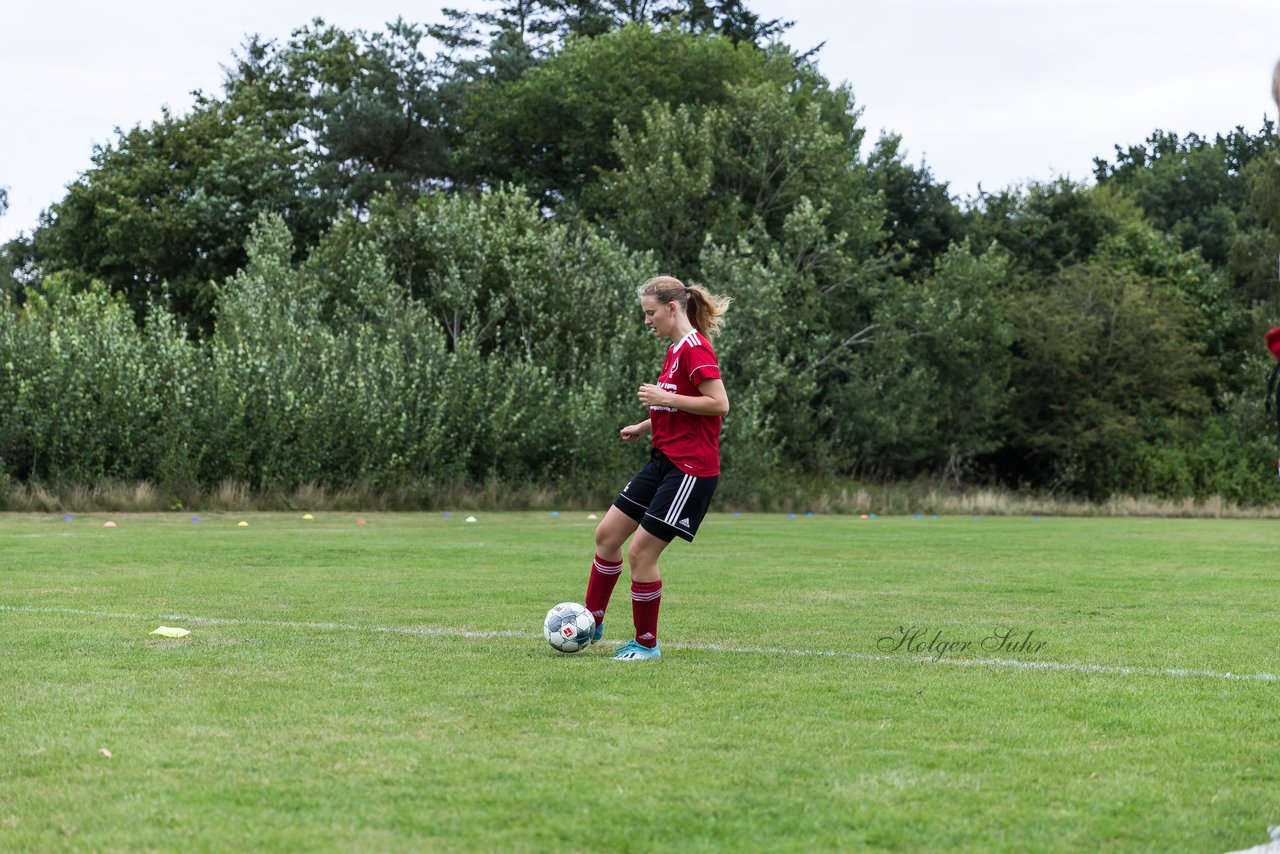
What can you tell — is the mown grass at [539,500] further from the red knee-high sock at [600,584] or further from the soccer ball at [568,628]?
the soccer ball at [568,628]

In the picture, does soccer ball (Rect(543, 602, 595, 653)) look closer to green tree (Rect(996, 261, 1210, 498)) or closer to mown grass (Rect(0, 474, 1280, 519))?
mown grass (Rect(0, 474, 1280, 519))

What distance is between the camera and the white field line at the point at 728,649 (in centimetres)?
775

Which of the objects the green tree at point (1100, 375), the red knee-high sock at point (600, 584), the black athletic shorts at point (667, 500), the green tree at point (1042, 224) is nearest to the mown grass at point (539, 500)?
the green tree at point (1100, 375)

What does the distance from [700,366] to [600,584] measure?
1436 millimetres

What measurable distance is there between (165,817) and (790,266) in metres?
37.8

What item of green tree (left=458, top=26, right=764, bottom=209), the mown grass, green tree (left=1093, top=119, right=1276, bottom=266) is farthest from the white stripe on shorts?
green tree (left=1093, top=119, right=1276, bottom=266)

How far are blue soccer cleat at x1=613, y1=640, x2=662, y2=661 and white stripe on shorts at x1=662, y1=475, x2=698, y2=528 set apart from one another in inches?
27.8

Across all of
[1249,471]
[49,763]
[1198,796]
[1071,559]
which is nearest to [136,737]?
[49,763]

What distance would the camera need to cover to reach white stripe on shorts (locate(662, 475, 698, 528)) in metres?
8.08

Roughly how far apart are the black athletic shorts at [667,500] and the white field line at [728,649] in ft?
2.82

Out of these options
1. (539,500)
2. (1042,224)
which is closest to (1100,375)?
(1042,224)

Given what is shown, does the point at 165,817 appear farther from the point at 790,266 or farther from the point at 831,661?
the point at 790,266

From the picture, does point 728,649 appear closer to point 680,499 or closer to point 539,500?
point 680,499

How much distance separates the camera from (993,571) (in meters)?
15.3
